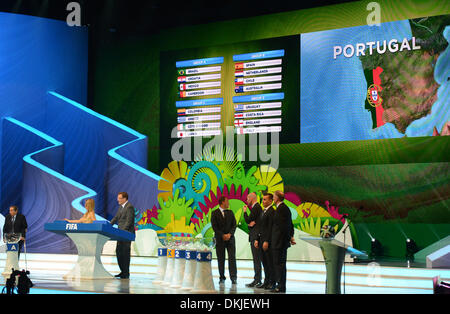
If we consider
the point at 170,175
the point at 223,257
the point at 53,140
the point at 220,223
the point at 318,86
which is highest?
the point at 318,86

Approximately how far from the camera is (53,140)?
1495 cm

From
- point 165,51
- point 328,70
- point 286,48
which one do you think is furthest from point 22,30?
point 328,70

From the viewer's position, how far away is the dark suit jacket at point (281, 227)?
7.24 m

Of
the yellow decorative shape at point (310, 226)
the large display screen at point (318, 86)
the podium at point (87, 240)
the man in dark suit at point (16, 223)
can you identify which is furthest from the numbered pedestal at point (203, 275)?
the large display screen at point (318, 86)

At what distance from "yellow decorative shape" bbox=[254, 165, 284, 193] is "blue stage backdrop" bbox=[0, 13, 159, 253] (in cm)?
226

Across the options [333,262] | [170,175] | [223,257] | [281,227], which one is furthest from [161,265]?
[170,175]

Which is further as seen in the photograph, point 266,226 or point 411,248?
point 411,248

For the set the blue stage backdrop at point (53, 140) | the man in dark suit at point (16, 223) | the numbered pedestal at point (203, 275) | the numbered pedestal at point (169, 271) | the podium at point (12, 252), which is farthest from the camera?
the blue stage backdrop at point (53, 140)

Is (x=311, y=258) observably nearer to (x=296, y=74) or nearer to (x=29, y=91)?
(x=296, y=74)

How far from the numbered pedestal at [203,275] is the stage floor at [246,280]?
12 centimetres

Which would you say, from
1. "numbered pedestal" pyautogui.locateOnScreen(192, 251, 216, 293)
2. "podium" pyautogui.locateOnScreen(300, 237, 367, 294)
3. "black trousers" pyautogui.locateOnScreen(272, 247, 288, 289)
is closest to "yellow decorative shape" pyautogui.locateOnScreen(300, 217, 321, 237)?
"black trousers" pyautogui.locateOnScreen(272, 247, 288, 289)

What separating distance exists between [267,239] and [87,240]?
249 cm

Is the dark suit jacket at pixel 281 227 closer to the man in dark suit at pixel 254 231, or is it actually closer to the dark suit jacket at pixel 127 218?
the man in dark suit at pixel 254 231

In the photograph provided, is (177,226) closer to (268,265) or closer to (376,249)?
(376,249)
